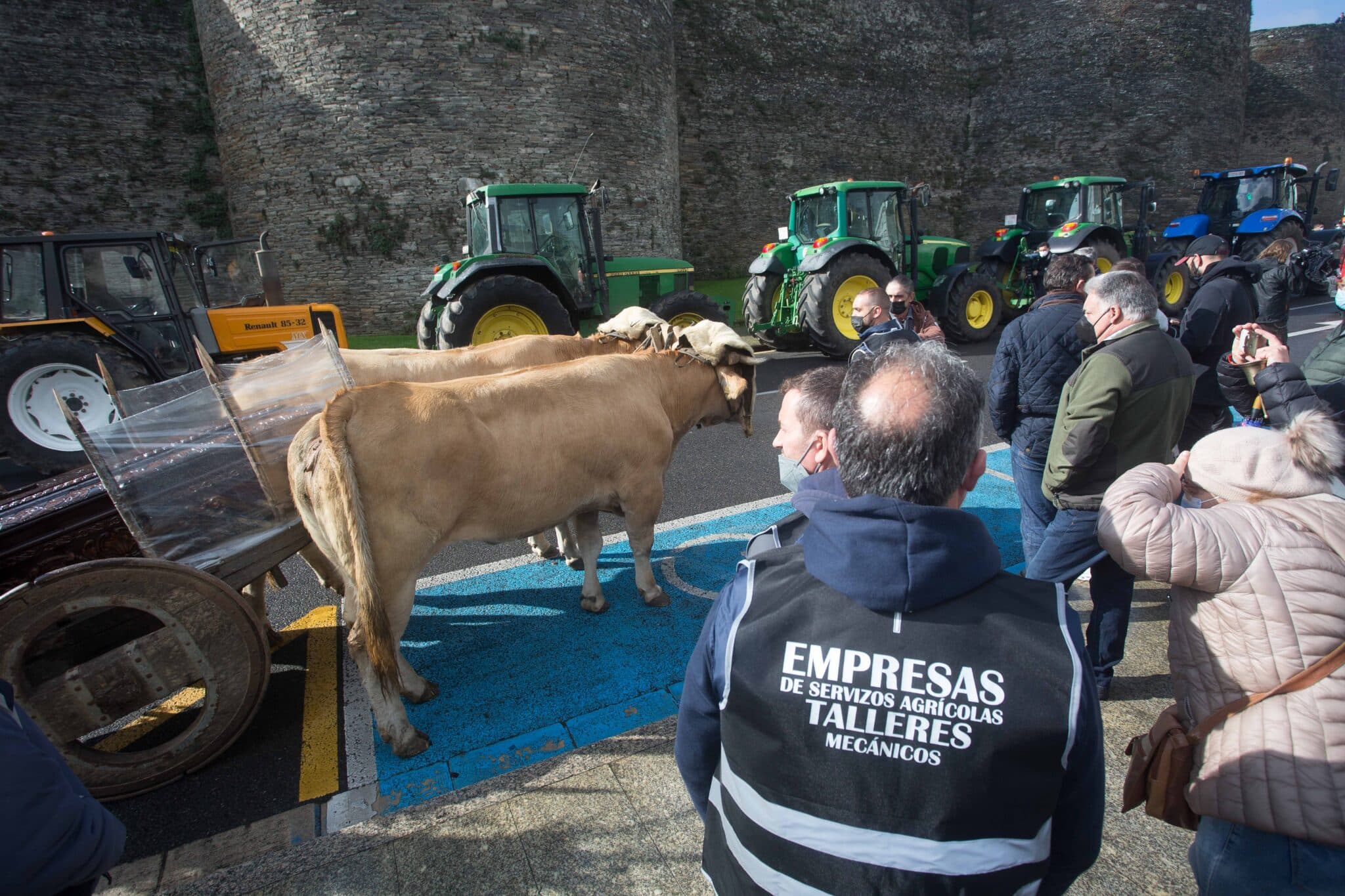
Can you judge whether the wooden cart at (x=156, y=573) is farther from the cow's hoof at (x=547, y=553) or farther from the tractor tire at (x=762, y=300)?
the tractor tire at (x=762, y=300)

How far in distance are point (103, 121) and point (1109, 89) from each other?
3002 centimetres

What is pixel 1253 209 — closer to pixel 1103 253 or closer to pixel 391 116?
pixel 1103 253

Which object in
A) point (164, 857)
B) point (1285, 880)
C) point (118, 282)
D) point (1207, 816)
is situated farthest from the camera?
point (118, 282)

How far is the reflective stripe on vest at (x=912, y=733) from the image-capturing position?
3.47 ft

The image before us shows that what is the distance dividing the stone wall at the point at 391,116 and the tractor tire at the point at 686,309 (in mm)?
7306

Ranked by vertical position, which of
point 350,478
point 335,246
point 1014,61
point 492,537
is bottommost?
point 492,537

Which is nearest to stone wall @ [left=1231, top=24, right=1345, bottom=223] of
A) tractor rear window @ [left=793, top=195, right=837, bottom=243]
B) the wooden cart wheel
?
tractor rear window @ [left=793, top=195, right=837, bottom=243]

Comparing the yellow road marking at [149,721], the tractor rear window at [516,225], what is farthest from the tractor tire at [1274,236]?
the yellow road marking at [149,721]

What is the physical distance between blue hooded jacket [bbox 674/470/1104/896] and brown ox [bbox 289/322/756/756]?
1.87 m

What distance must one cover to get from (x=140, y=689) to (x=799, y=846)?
2546 mm

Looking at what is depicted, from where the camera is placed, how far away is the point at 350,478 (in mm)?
2607

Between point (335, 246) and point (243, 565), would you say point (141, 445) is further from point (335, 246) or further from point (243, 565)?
point (335, 246)

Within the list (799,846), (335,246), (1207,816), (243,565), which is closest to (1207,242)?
(1207,816)

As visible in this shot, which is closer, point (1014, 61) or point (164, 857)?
point (164, 857)
